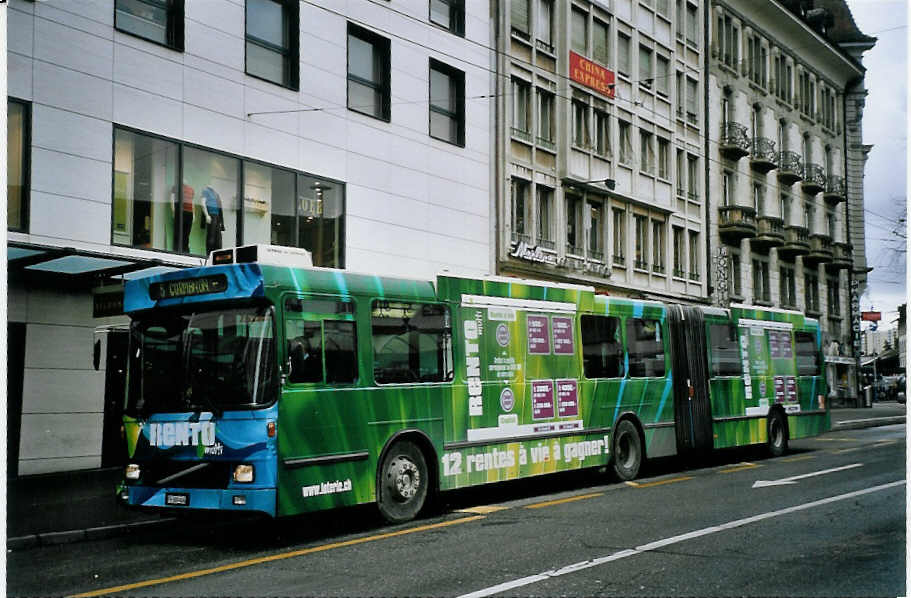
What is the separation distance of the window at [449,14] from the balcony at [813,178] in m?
23.9

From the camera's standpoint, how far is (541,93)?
30.6 meters

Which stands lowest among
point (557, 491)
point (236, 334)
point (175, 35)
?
point (557, 491)

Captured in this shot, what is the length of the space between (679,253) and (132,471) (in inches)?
1179

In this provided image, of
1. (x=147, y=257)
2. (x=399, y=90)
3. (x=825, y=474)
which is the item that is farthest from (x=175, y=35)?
(x=825, y=474)

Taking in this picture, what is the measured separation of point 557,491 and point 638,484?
1.49 meters

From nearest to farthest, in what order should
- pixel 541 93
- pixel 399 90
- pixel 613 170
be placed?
1. pixel 399 90
2. pixel 541 93
3. pixel 613 170

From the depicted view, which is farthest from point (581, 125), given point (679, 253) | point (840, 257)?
point (840, 257)

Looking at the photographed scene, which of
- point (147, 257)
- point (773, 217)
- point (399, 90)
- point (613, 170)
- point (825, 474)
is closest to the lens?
point (825, 474)

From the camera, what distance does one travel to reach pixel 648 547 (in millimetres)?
9648

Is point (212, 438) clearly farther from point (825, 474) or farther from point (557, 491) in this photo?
point (825, 474)

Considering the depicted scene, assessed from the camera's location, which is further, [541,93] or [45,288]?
[541,93]

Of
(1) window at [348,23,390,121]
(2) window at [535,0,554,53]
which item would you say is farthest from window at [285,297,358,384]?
(2) window at [535,0,554,53]

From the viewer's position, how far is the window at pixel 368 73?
75.5 ft

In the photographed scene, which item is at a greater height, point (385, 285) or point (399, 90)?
point (399, 90)
